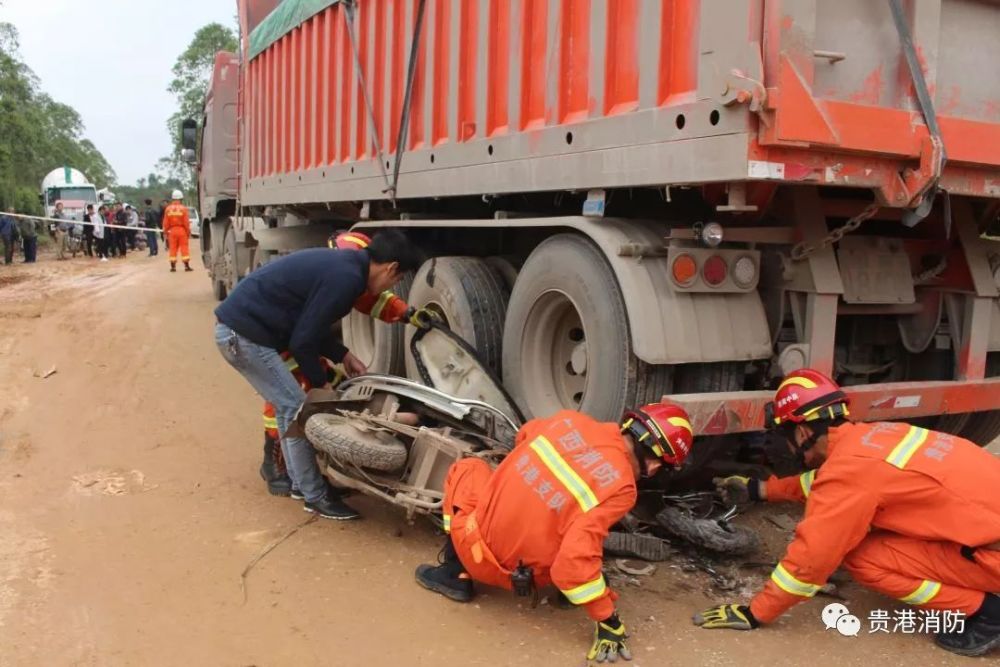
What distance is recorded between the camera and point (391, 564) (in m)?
3.56

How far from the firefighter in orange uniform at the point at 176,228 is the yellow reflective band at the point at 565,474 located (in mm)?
15933

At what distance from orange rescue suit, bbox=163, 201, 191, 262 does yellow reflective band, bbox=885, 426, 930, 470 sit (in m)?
16.6

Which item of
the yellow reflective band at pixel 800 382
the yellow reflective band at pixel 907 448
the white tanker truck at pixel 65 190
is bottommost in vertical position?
the yellow reflective band at pixel 907 448

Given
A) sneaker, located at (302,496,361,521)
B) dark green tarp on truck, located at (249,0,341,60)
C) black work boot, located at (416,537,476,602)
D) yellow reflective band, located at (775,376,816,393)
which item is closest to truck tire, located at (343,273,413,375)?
sneaker, located at (302,496,361,521)

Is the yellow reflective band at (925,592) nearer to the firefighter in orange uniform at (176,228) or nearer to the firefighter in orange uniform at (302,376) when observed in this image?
the firefighter in orange uniform at (302,376)

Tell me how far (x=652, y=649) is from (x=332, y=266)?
2.19 meters

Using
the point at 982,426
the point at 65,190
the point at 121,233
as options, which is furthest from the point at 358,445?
the point at 65,190

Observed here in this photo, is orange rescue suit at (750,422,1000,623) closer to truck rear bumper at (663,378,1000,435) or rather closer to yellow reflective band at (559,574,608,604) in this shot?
truck rear bumper at (663,378,1000,435)

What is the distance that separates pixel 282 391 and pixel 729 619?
2.33 m

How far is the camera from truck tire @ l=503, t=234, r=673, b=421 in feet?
11.3

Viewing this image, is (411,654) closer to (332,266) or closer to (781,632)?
(781,632)

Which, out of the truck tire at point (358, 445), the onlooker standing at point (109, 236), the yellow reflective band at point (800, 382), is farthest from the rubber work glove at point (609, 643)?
the onlooker standing at point (109, 236)

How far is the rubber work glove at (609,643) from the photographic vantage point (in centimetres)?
276

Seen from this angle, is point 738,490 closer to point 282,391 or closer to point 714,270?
point 714,270
